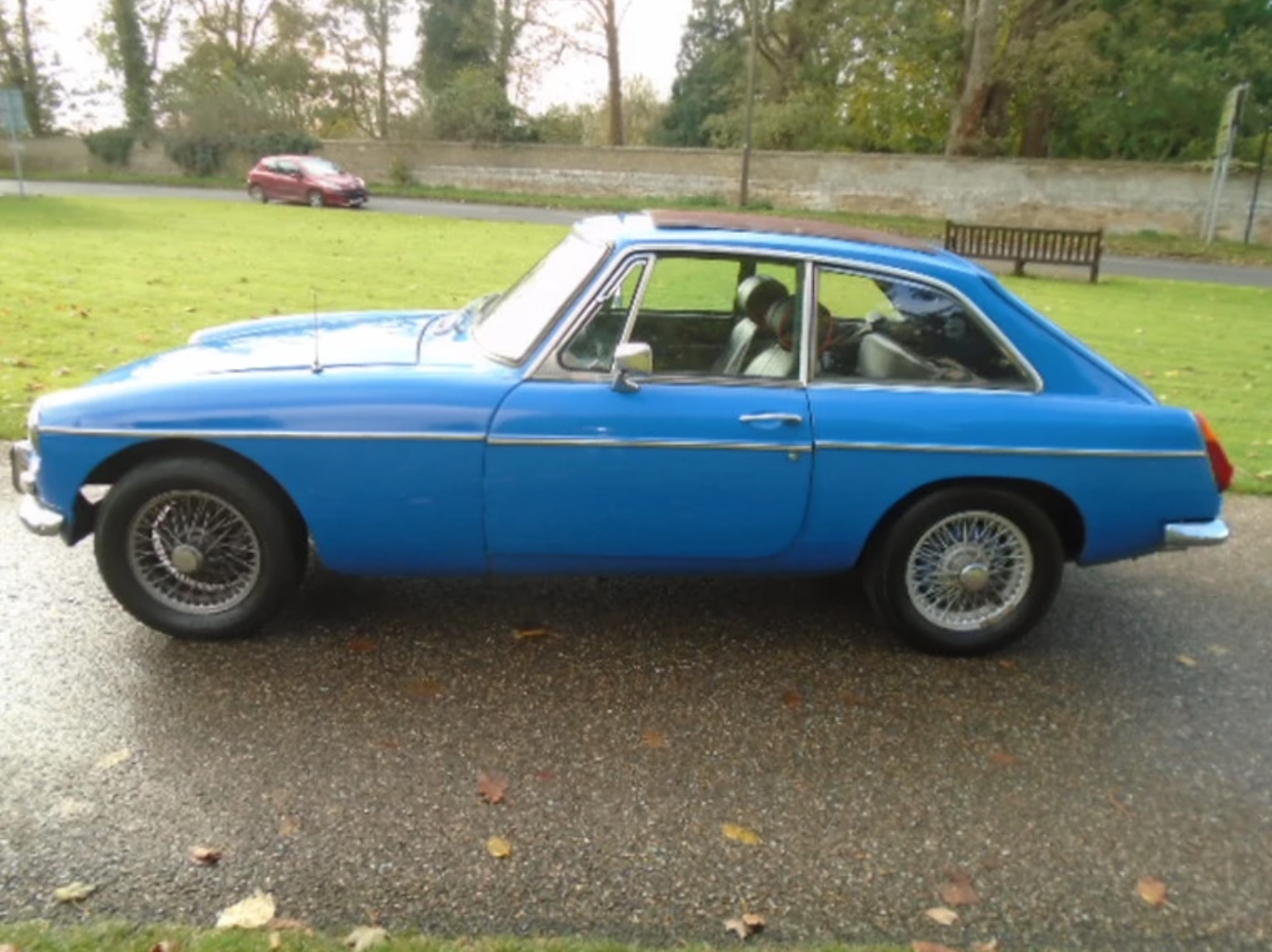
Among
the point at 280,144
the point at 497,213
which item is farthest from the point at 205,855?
the point at 280,144

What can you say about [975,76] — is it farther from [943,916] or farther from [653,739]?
[943,916]

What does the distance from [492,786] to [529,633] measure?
1.04 metres

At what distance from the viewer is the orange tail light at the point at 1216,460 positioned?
401cm

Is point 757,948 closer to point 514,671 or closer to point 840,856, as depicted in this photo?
point 840,856

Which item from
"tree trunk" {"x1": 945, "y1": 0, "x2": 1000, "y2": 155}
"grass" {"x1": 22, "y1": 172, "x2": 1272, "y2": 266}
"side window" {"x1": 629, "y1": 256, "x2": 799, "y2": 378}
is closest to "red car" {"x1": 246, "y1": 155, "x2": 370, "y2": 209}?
"grass" {"x1": 22, "y1": 172, "x2": 1272, "y2": 266}

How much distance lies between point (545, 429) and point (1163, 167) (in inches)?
A: 1214

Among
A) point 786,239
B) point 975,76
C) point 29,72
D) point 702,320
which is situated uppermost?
point 29,72

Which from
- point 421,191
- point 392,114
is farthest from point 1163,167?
point 392,114

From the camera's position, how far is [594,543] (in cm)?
379

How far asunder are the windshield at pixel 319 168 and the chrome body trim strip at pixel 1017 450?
2902 centimetres

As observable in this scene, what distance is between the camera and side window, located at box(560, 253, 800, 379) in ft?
12.7

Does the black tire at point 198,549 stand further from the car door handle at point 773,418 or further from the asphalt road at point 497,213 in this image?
the asphalt road at point 497,213

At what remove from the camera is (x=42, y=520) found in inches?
146

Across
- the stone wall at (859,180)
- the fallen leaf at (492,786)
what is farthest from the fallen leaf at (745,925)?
the stone wall at (859,180)
